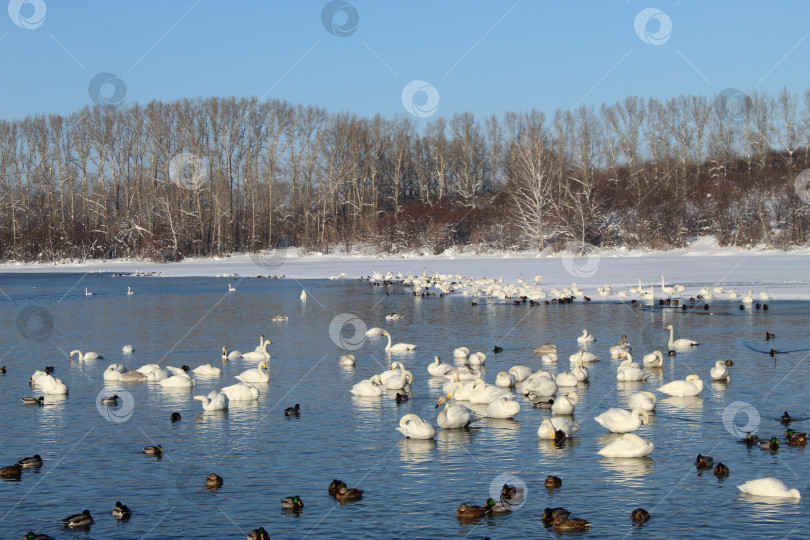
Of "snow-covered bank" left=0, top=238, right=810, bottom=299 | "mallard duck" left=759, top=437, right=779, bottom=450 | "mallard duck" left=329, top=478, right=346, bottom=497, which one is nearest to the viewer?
"mallard duck" left=329, top=478, right=346, bottom=497

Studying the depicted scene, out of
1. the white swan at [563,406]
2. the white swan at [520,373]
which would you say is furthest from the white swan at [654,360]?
the white swan at [563,406]

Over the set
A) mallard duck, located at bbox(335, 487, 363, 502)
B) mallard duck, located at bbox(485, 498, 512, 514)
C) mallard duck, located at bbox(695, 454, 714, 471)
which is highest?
mallard duck, located at bbox(695, 454, 714, 471)

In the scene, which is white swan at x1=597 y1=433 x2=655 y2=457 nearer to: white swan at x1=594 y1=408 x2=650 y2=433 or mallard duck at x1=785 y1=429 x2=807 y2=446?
white swan at x1=594 y1=408 x2=650 y2=433

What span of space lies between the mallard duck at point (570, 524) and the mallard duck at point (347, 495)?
7.99 ft

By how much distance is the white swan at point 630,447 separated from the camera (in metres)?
11.8

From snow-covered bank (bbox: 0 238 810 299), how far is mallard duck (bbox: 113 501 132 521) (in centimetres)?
2761

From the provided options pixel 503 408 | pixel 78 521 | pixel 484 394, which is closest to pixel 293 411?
pixel 484 394

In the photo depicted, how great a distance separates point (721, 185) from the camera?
68.0 meters

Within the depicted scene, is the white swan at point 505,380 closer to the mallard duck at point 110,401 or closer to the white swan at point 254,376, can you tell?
the white swan at point 254,376

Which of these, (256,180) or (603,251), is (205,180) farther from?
(603,251)

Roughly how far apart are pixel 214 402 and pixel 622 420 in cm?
699

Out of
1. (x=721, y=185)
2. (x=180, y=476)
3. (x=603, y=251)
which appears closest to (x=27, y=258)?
Answer: (x=603, y=251)

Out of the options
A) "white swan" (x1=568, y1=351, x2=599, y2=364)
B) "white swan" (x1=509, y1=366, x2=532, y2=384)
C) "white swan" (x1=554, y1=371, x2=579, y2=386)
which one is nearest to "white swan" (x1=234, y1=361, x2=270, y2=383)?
"white swan" (x1=509, y1=366, x2=532, y2=384)

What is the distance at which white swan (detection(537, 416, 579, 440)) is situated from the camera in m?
12.7
